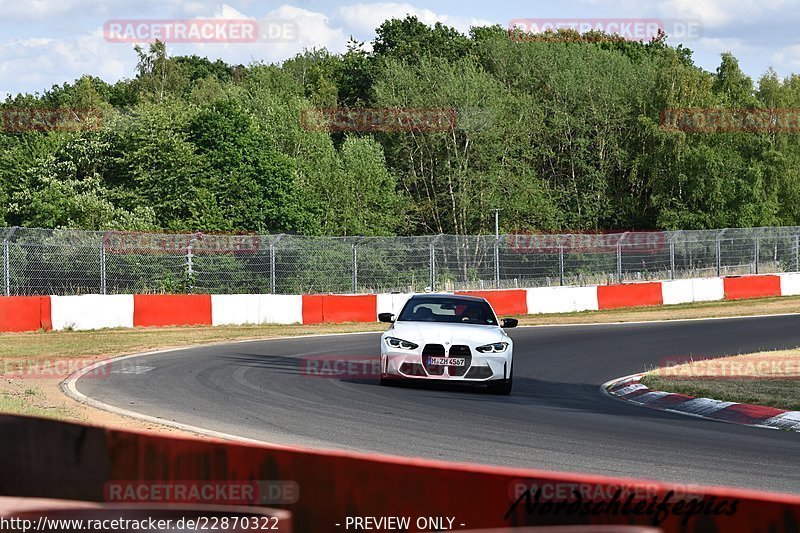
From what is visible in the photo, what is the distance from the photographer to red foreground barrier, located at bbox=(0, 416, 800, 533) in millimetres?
3676

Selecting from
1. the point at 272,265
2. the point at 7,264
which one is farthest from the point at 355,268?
the point at 7,264

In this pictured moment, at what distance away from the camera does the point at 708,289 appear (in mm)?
37344

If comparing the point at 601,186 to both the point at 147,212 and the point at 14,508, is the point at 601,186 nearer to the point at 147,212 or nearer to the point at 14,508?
the point at 147,212

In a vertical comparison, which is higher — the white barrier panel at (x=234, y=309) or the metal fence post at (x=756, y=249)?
the metal fence post at (x=756, y=249)

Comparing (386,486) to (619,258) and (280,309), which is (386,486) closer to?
(280,309)

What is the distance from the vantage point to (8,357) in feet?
62.8

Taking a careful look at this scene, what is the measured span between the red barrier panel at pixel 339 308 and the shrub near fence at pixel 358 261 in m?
1.31

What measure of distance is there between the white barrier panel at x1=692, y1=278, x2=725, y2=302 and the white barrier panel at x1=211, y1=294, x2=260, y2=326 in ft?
51.4

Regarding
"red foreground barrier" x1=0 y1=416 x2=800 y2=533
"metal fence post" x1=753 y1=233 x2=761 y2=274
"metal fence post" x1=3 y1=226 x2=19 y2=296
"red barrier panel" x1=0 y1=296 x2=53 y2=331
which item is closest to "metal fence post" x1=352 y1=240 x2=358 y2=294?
"red barrier panel" x1=0 y1=296 x2=53 y2=331

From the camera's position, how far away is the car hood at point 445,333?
14.5 metres

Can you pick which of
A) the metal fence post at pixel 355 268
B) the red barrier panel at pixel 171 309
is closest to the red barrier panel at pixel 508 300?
the metal fence post at pixel 355 268

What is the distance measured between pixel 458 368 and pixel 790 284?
89.9 ft

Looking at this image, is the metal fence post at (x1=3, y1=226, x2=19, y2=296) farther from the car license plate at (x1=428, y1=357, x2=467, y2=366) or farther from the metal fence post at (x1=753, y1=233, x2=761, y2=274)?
the metal fence post at (x1=753, y1=233, x2=761, y2=274)

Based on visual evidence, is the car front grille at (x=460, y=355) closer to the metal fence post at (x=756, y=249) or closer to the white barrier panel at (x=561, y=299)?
the white barrier panel at (x=561, y=299)
